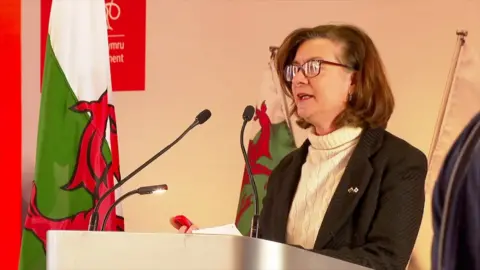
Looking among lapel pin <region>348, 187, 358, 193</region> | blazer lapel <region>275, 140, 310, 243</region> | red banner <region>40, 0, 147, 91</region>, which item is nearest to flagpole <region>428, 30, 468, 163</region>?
blazer lapel <region>275, 140, 310, 243</region>

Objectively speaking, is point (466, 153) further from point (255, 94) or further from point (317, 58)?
point (255, 94)

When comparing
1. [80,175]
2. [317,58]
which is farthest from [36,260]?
[317,58]

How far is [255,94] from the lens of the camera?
3.31 metres

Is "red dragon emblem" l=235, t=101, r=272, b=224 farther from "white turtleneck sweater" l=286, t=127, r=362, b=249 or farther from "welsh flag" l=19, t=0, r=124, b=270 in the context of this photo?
"white turtleneck sweater" l=286, t=127, r=362, b=249

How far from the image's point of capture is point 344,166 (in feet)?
7.25

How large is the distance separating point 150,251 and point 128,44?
2415 mm

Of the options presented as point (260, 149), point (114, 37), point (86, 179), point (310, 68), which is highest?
point (114, 37)

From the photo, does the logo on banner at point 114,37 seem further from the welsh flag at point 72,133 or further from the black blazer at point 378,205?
the black blazer at point 378,205

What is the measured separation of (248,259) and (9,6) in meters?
2.83

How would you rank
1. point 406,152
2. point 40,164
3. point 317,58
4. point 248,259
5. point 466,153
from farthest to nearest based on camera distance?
point 40,164
point 317,58
point 406,152
point 248,259
point 466,153

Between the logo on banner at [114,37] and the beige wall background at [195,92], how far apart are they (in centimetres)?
16

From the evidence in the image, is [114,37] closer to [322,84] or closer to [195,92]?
[195,92]

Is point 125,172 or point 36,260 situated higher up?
point 125,172

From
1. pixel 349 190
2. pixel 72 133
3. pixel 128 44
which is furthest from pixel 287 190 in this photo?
pixel 128 44
